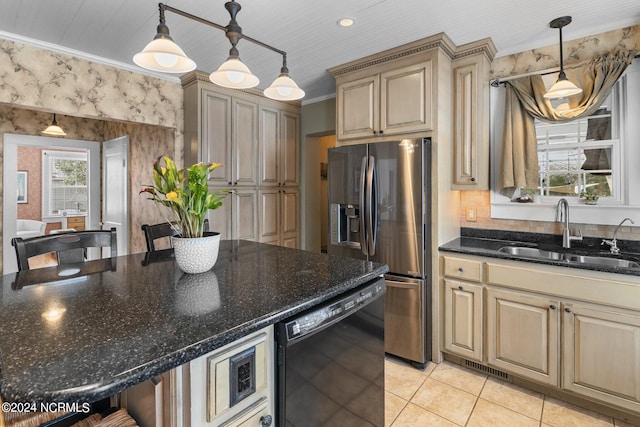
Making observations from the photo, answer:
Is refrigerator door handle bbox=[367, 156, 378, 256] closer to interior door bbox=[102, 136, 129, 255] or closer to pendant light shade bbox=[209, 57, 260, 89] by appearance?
pendant light shade bbox=[209, 57, 260, 89]

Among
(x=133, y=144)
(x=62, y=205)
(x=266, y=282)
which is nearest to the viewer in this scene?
(x=266, y=282)

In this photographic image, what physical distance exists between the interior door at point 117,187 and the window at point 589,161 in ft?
13.2

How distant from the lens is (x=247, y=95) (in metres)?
3.52

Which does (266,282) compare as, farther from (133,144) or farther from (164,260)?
(133,144)

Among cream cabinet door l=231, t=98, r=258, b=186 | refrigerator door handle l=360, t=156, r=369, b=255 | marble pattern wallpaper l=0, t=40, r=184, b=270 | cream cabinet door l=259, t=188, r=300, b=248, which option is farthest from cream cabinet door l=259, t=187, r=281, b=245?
refrigerator door handle l=360, t=156, r=369, b=255

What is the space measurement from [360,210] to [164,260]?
5.01 feet

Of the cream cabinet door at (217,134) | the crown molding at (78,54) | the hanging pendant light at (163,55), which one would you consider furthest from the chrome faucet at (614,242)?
the crown molding at (78,54)

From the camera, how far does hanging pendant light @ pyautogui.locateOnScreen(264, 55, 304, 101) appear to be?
1815mm

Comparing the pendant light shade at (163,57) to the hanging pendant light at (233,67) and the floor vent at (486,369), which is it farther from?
the floor vent at (486,369)

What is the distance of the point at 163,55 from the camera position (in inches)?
57.6

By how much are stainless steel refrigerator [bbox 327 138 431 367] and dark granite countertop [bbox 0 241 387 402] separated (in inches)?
41.6

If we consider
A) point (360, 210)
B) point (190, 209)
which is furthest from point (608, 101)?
point (190, 209)

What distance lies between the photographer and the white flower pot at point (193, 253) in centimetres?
140

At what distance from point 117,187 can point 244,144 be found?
74.5 inches
